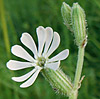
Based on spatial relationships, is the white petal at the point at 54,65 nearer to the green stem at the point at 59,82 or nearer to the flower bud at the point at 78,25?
the green stem at the point at 59,82

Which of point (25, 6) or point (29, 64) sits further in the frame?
point (25, 6)

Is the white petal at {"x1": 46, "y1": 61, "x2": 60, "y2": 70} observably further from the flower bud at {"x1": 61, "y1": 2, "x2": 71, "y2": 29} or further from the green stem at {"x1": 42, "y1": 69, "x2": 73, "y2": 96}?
the flower bud at {"x1": 61, "y1": 2, "x2": 71, "y2": 29}

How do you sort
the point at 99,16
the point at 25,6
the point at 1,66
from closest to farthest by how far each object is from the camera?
1. the point at 1,66
2. the point at 99,16
3. the point at 25,6

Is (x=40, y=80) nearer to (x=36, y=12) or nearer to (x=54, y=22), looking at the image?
(x=54, y=22)

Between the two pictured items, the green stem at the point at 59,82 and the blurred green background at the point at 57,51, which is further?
the blurred green background at the point at 57,51

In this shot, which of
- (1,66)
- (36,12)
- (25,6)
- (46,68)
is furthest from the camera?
(25,6)

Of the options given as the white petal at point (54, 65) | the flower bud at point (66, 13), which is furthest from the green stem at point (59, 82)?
the flower bud at point (66, 13)

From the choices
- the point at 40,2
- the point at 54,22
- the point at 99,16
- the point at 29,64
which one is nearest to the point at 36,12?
the point at 40,2

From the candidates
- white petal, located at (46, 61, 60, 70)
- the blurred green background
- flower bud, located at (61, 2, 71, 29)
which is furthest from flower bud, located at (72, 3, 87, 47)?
the blurred green background
